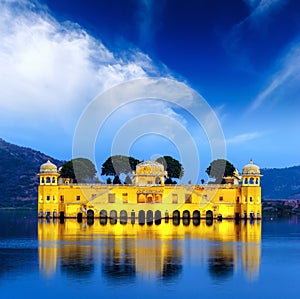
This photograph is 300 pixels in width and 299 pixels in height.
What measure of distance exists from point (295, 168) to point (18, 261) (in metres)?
133

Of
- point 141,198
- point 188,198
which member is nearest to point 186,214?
point 188,198

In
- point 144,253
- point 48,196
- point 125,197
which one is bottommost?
point 144,253

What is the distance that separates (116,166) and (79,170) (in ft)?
15.4

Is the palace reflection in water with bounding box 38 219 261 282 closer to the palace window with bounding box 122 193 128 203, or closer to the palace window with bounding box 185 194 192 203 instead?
the palace window with bounding box 122 193 128 203

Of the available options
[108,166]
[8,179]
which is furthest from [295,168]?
[108,166]

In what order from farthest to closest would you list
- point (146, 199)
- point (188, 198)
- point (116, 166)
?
point (116, 166), point (146, 199), point (188, 198)

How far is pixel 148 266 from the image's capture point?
22.7 metres

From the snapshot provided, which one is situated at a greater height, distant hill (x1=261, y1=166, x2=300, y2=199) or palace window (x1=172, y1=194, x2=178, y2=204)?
distant hill (x1=261, y1=166, x2=300, y2=199)

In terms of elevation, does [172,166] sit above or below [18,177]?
below

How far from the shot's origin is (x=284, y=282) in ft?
66.8

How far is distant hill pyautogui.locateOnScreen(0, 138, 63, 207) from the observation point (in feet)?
285

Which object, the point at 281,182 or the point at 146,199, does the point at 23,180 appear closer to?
the point at 146,199

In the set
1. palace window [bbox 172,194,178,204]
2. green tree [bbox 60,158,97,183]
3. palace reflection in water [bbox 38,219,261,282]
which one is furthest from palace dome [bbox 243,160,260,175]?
palace reflection in water [bbox 38,219,261,282]

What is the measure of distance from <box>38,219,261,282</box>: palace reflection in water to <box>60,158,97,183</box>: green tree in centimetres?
2163
